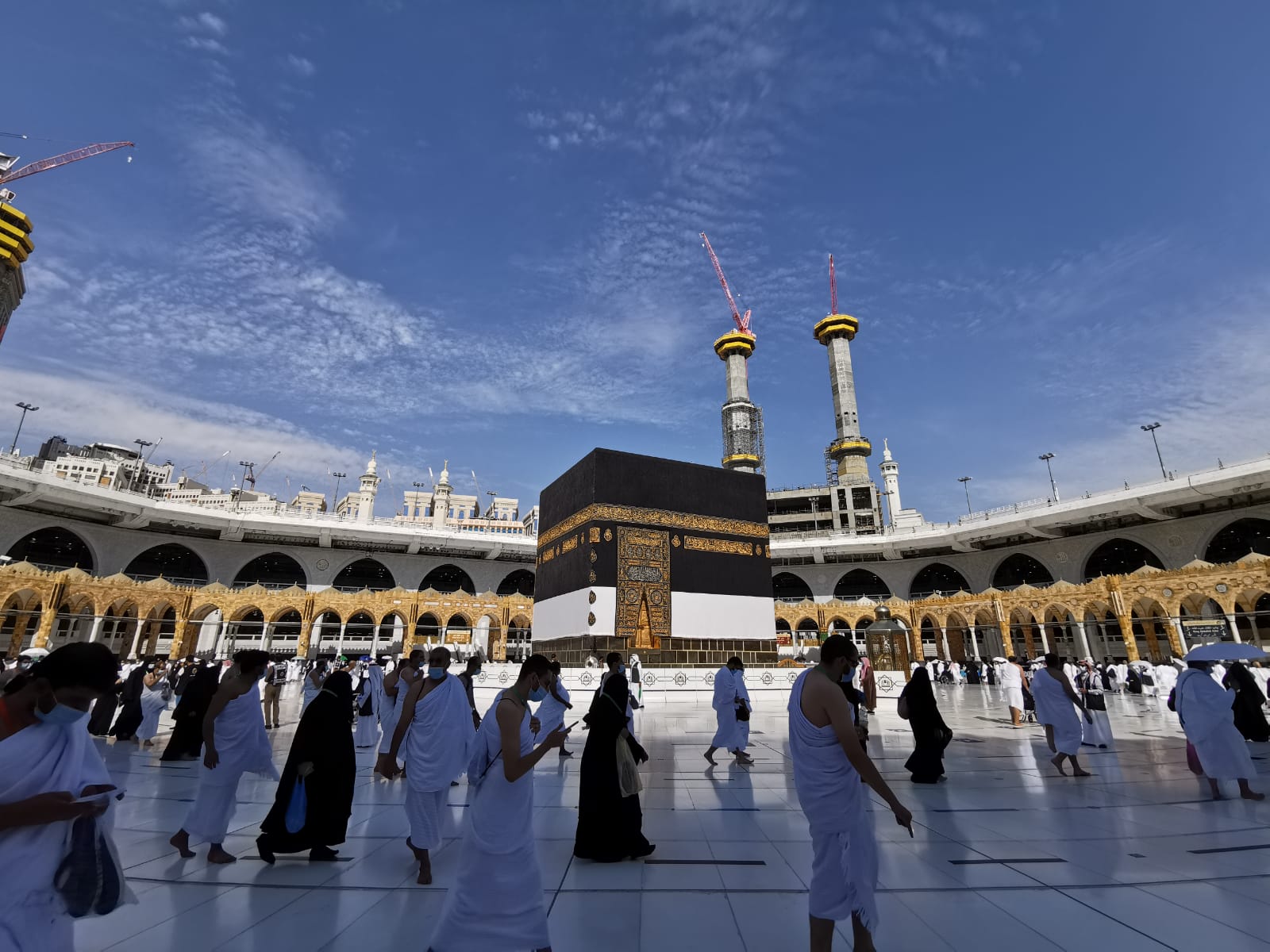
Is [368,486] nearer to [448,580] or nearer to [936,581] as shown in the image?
[448,580]

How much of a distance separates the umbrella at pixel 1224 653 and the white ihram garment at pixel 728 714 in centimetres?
381

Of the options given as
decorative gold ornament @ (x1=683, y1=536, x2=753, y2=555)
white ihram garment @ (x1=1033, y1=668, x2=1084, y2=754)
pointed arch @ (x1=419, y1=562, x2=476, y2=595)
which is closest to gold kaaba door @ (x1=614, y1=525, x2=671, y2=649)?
decorative gold ornament @ (x1=683, y1=536, x2=753, y2=555)

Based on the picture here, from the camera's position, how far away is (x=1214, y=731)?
473 cm

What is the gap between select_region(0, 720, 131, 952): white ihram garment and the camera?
1251 mm

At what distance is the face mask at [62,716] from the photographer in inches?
54.5

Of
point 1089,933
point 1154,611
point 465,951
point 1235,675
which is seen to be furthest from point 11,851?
point 1154,611

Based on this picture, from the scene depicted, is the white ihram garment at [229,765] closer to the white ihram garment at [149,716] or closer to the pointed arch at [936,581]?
the white ihram garment at [149,716]

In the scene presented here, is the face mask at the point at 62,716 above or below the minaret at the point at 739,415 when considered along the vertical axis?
below

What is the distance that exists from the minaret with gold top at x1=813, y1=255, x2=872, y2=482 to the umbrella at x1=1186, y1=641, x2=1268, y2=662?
148 ft

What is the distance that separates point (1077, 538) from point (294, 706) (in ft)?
105

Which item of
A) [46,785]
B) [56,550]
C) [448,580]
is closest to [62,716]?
[46,785]

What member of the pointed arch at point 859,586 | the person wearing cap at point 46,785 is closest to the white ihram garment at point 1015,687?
the person wearing cap at point 46,785

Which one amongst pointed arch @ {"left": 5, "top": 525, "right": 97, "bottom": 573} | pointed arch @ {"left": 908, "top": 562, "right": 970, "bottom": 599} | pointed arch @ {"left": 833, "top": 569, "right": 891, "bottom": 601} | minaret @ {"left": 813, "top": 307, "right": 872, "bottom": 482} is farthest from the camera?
minaret @ {"left": 813, "top": 307, "right": 872, "bottom": 482}

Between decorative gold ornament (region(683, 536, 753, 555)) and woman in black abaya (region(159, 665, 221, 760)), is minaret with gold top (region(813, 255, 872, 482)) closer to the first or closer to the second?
decorative gold ornament (region(683, 536, 753, 555))
